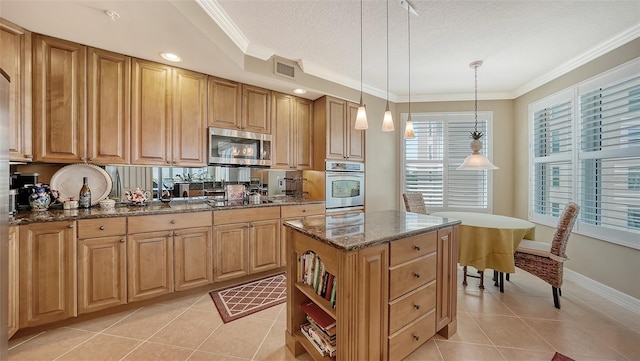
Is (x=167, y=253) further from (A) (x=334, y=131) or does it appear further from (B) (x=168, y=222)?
(A) (x=334, y=131)

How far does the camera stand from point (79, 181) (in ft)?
7.64

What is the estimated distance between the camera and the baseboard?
90.3 inches

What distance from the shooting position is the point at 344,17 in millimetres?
2182

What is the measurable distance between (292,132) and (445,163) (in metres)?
2.73

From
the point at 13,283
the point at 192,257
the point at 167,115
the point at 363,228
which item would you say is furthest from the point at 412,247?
the point at 13,283

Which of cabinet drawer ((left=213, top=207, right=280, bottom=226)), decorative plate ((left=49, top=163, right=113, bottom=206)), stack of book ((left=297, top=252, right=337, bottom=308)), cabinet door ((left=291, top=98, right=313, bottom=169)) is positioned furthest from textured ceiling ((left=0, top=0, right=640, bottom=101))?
stack of book ((left=297, top=252, right=337, bottom=308))

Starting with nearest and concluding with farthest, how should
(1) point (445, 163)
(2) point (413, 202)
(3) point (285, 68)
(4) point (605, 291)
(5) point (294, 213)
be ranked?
(4) point (605, 291), (3) point (285, 68), (5) point (294, 213), (2) point (413, 202), (1) point (445, 163)

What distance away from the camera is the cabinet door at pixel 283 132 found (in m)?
3.30

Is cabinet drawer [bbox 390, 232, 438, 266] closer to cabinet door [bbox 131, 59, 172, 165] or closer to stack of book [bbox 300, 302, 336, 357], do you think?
stack of book [bbox 300, 302, 336, 357]

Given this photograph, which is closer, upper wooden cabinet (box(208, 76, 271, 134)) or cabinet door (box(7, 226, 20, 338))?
cabinet door (box(7, 226, 20, 338))

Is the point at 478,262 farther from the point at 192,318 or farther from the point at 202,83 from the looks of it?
the point at 202,83

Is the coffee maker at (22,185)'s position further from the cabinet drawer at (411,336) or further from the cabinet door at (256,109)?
the cabinet drawer at (411,336)

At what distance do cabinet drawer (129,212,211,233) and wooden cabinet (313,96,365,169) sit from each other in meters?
1.72

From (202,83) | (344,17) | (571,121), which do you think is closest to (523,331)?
(571,121)
